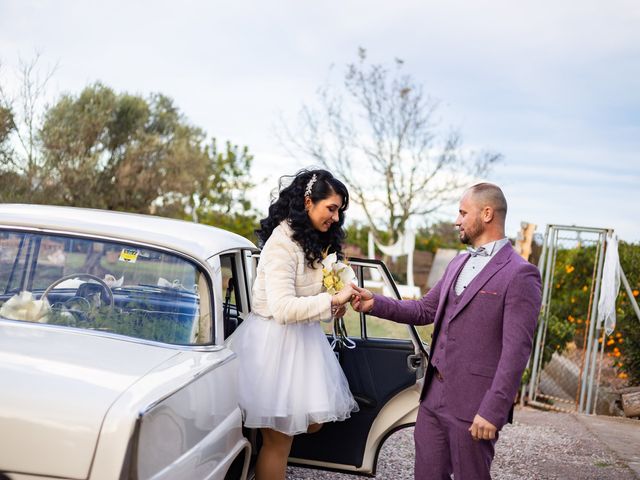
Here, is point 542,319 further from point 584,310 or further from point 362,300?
point 362,300

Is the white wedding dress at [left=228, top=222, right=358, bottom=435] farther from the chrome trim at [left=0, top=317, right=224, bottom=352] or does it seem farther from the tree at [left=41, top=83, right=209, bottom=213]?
the tree at [left=41, top=83, right=209, bottom=213]

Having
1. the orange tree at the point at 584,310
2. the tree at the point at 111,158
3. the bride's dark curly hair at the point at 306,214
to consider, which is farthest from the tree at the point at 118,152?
the bride's dark curly hair at the point at 306,214

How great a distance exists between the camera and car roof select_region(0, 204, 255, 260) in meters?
3.39

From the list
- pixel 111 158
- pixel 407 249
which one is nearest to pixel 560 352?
pixel 407 249

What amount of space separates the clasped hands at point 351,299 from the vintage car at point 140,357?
38 centimetres

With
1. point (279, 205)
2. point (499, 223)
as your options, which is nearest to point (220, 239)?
point (279, 205)

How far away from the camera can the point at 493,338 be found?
10.5 feet

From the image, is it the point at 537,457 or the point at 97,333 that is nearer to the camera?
the point at 97,333

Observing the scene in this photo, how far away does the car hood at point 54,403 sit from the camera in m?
2.31

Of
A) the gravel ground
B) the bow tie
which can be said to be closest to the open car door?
the bow tie

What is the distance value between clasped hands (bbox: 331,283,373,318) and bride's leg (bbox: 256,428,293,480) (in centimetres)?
75

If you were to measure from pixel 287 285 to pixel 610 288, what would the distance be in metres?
7.03

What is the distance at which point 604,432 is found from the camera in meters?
8.43

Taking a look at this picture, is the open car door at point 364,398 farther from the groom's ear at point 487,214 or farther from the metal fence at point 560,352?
the metal fence at point 560,352
